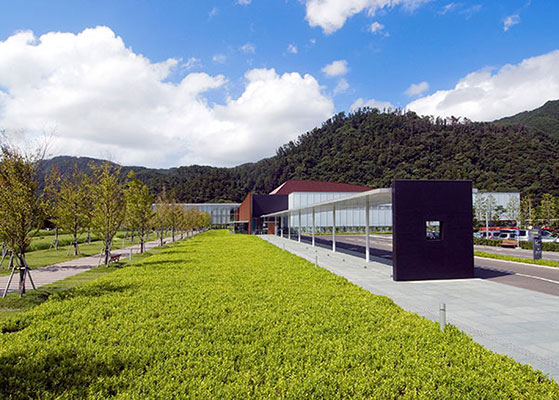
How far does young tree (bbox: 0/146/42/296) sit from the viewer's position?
9692mm

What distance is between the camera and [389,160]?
8381 cm

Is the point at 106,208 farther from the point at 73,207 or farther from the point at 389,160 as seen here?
the point at 389,160

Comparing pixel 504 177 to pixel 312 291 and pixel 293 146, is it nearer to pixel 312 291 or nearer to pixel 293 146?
pixel 293 146

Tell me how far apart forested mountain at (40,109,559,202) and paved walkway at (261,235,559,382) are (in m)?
49.3

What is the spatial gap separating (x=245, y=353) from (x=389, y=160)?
83967 mm

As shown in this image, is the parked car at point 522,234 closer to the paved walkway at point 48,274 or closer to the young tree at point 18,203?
the paved walkway at point 48,274

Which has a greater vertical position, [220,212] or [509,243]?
[220,212]

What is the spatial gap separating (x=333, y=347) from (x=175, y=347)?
95.9 inches

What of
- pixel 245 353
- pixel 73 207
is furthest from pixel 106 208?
pixel 245 353

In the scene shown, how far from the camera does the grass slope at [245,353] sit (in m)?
4.15

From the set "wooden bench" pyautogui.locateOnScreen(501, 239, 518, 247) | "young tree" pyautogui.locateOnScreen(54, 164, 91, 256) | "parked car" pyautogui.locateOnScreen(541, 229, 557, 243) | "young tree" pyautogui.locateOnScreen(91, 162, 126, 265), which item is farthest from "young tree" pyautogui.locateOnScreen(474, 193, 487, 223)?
"young tree" pyautogui.locateOnScreen(54, 164, 91, 256)

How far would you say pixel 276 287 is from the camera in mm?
10062

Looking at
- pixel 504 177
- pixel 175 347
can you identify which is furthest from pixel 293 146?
pixel 175 347

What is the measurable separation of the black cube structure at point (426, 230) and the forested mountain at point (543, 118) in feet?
274
